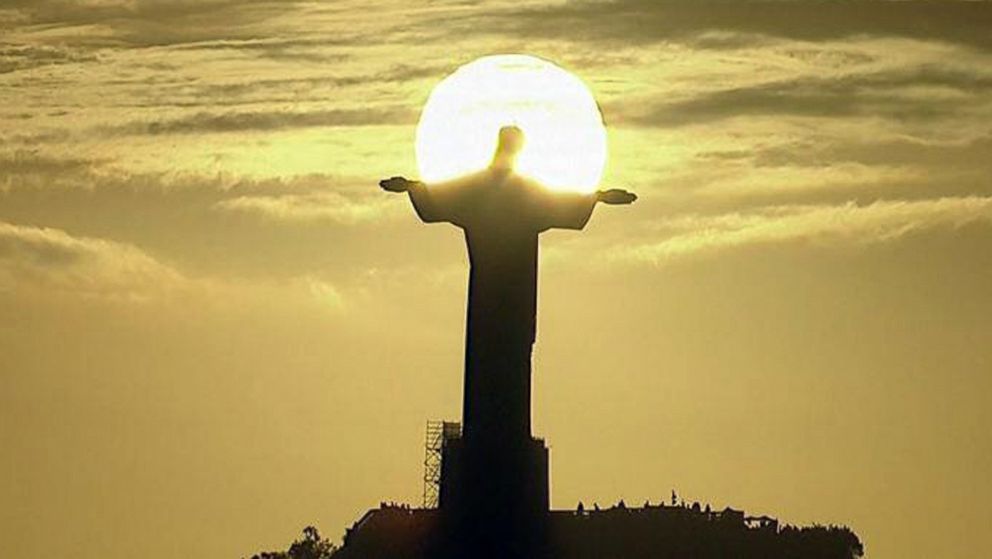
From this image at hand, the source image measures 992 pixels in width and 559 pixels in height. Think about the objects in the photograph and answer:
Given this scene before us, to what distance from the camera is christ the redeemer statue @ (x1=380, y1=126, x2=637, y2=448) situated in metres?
40.1

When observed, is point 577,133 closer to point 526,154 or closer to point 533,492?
point 526,154

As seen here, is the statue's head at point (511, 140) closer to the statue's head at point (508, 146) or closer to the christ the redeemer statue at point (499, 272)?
the statue's head at point (508, 146)

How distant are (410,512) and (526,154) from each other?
50017 millimetres

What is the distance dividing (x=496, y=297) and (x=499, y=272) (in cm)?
33

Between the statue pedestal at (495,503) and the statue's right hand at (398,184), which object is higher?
the statue's right hand at (398,184)

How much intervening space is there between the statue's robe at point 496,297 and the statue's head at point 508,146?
57 cm

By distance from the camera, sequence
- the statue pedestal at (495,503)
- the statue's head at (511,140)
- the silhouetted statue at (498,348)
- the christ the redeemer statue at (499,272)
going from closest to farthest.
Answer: the statue's head at (511,140)
the christ the redeemer statue at (499,272)
the silhouetted statue at (498,348)
the statue pedestal at (495,503)

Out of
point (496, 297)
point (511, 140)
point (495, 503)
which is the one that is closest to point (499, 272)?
point (496, 297)

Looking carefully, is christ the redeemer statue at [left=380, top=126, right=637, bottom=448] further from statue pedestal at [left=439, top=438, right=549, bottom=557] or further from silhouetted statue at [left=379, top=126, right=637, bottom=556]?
statue pedestal at [left=439, top=438, right=549, bottom=557]

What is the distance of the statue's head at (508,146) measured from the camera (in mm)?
39375

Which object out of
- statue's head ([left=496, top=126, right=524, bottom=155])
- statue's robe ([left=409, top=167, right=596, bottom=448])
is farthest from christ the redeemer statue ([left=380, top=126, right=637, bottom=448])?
statue's head ([left=496, top=126, right=524, bottom=155])

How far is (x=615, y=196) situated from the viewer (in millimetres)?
40219

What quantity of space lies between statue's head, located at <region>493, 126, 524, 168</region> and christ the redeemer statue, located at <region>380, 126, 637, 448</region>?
245 millimetres

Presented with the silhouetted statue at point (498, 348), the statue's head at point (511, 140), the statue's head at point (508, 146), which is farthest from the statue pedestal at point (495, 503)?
the statue's head at point (511, 140)
